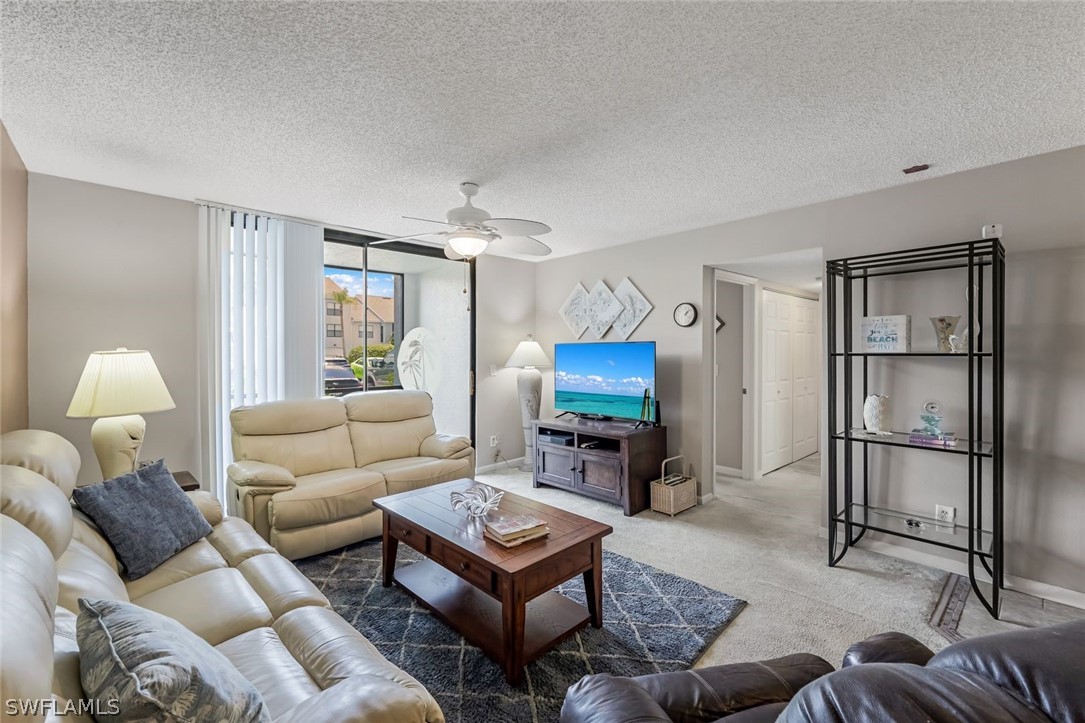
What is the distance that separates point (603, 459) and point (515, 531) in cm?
207

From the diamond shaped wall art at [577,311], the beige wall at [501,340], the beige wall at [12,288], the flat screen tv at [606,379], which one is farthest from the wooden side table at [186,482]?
the diamond shaped wall art at [577,311]

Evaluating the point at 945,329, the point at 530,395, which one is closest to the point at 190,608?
the point at 530,395

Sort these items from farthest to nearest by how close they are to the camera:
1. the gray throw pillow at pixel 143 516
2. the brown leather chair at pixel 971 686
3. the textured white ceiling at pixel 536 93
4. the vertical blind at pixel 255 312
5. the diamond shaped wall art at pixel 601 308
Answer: the diamond shaped wall art at pixel 601 308, the vertical blind at pixel 255 312, the gray throw pillow at pixel 143 516, the textured white ceiling at pixel 536 93, the brown leather chair at pixel 971 686

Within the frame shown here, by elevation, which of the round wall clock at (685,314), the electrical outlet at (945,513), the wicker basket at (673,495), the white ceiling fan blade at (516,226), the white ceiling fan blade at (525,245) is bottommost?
the wicker basket at (673,495)

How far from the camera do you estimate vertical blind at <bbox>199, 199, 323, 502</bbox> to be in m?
3.41

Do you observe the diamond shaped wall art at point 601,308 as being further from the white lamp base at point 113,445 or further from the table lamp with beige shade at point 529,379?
the white lamp base at point 113,445

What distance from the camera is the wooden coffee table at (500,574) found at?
1.85m

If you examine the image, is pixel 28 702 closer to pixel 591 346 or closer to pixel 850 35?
pixel 850 35

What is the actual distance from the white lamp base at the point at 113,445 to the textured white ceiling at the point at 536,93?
1497 mm

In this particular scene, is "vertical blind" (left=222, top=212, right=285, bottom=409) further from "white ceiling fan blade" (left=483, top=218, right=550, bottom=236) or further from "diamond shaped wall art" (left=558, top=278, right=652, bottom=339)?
"diamond shaped wall art" (left=558, top=278, right=652, bottom=339)

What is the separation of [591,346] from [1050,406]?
3059mm

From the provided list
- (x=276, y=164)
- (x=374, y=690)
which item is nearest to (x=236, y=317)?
(x=276, y=164)

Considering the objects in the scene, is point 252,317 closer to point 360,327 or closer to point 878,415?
point 360,327

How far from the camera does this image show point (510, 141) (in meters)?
2.37
